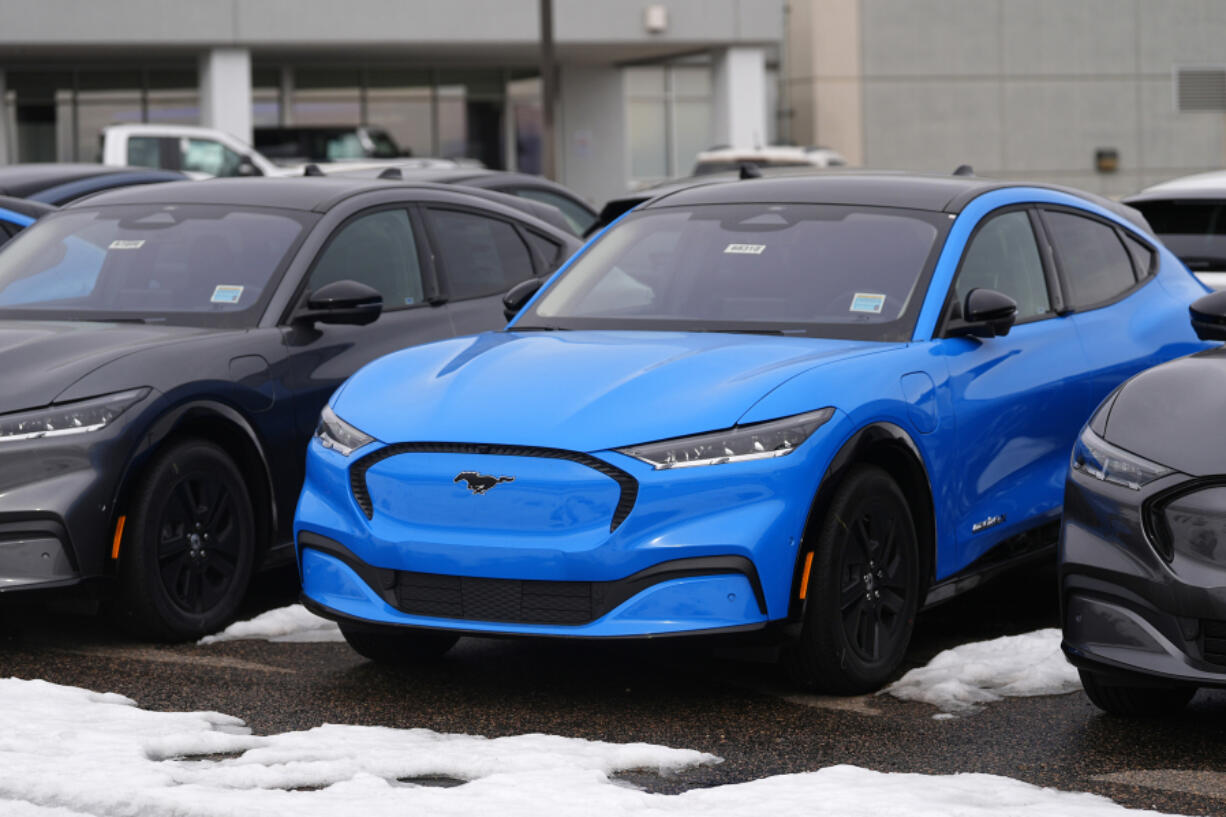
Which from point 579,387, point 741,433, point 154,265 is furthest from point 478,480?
point 154,265

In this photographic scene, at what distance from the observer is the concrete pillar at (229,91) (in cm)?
3189

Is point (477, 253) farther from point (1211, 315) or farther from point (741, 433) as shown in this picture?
point (1211, 315)

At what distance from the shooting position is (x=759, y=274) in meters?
6.46

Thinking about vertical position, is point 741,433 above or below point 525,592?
above

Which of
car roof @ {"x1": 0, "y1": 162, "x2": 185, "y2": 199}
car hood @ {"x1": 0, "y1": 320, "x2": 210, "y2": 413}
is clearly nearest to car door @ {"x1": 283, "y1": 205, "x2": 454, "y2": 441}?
car hood @ {"x1": 0, "y1": 320, "x2": 210, "y2": 413}

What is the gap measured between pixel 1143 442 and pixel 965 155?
39.6 m

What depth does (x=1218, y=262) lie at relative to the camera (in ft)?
31.8

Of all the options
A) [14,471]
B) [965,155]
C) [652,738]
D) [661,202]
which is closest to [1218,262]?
[661,202]

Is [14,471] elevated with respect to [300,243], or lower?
lower

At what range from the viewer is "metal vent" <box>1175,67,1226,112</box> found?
4388 centimetres

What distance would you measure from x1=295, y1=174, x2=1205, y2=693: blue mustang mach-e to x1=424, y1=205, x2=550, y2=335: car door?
1079 millimetres

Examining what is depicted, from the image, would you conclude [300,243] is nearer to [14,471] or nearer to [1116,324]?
[14,471]

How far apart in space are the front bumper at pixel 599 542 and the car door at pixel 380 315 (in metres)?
1.82

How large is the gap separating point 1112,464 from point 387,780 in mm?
2119
